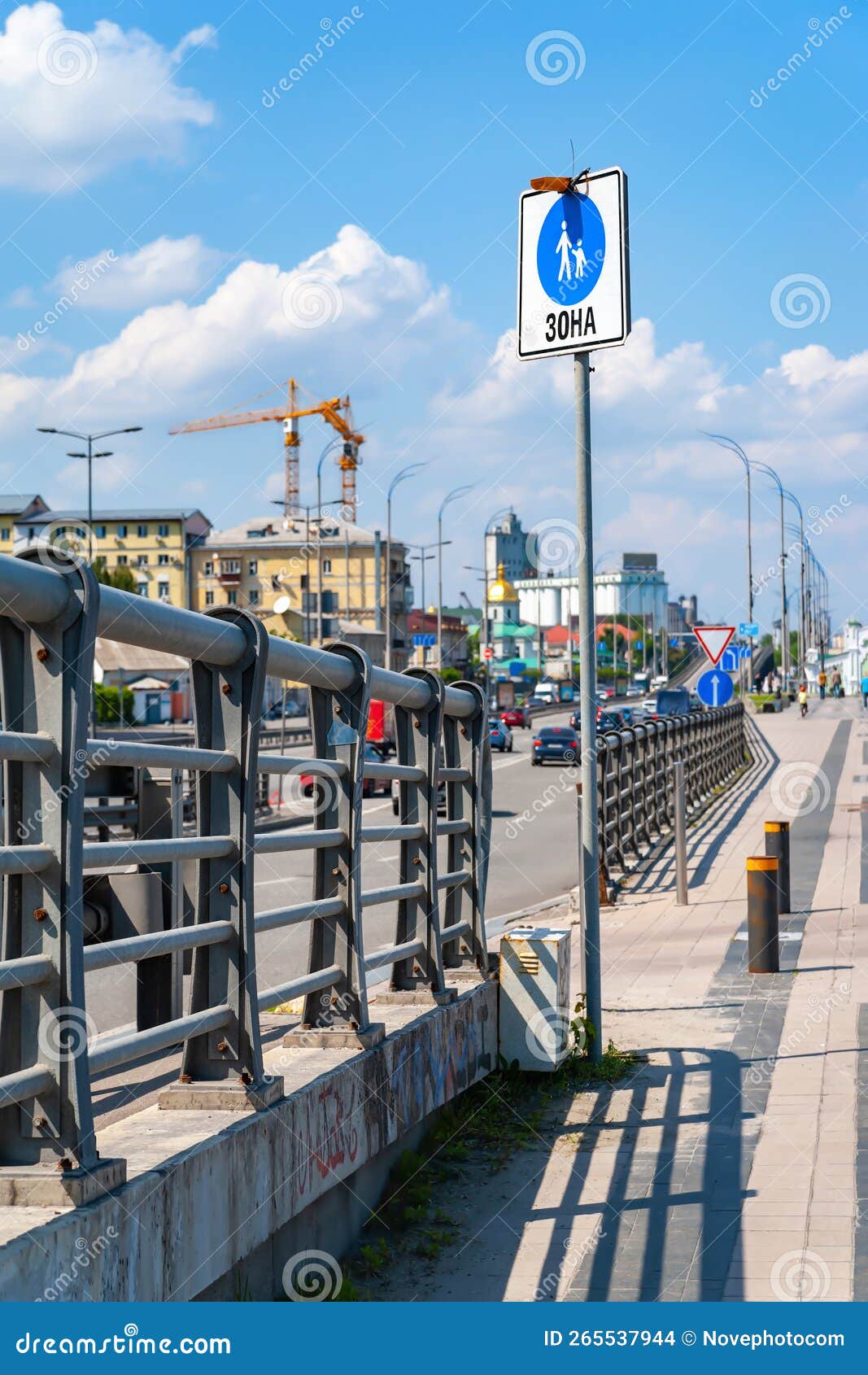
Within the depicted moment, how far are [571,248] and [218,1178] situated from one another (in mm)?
5587

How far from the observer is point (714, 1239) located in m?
5.38

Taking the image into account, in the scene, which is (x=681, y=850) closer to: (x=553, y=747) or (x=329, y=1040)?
(x=329, y=1040)

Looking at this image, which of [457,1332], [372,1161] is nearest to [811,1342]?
[457,1332]

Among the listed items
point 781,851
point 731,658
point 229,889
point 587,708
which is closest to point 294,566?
point 731,658

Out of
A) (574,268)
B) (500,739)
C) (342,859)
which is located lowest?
(500,739)

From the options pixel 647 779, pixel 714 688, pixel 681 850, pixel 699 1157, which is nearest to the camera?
pixel 699 1157

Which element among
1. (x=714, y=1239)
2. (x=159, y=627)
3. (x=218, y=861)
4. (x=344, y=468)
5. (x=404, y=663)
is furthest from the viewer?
(x=344, y=468)

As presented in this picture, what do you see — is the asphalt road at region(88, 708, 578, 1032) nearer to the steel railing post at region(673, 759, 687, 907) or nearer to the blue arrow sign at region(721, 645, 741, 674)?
the steel railing post at region(673, 759, 687, 907)

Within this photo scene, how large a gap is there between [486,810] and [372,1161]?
246 cm

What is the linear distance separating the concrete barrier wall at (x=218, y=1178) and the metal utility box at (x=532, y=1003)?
1.28 meters

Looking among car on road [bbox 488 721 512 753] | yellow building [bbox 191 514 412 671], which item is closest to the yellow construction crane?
yellow building [bbox 191 514 412 671]

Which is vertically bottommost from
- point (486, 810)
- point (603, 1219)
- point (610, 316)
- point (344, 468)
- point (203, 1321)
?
point (603, 1219)

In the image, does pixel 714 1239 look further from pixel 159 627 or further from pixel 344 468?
pixel 344 468

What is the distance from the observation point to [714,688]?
18266 millimetres
